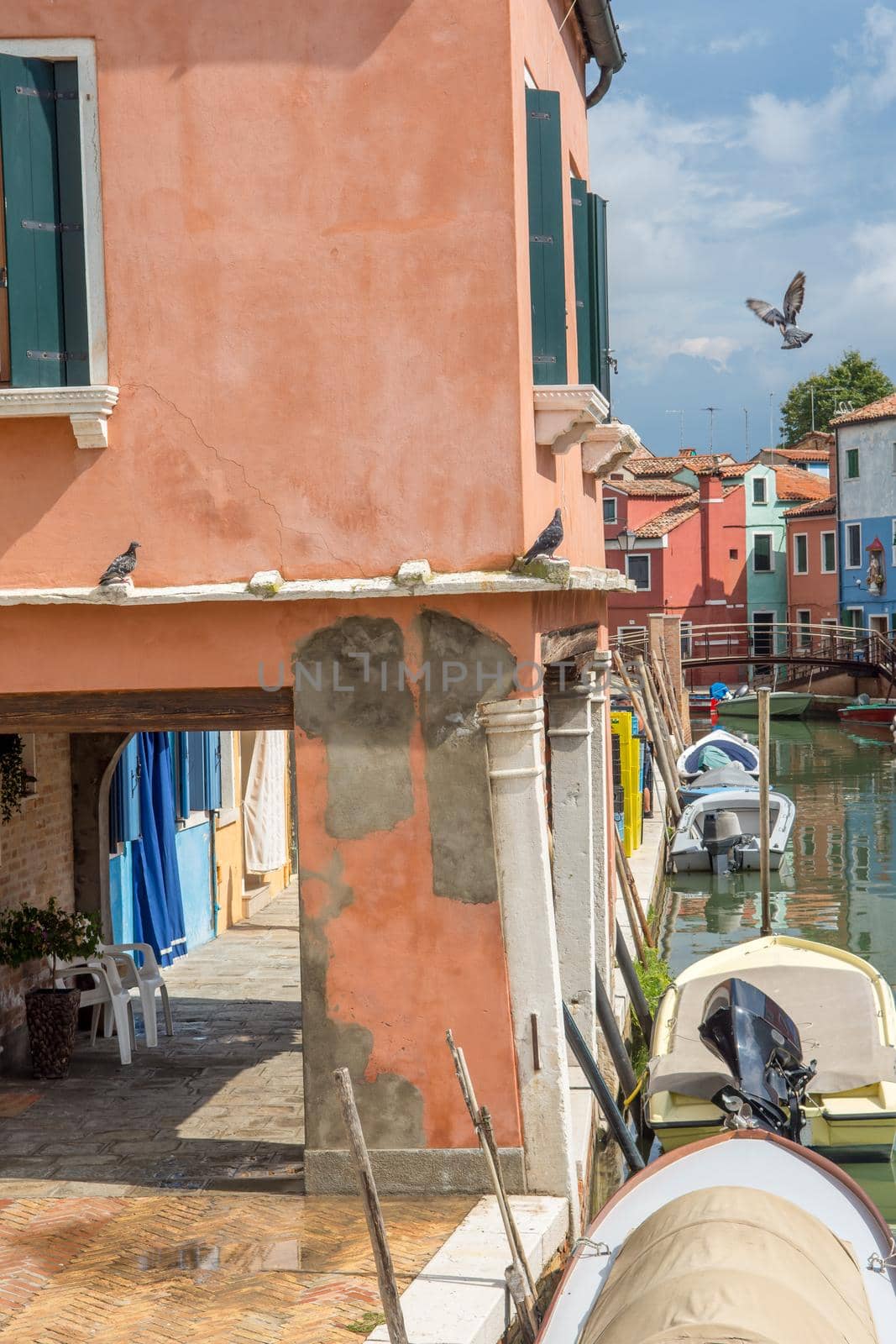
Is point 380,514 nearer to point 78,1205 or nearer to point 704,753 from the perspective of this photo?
point 78,1205

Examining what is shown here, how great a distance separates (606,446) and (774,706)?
36.2 meters

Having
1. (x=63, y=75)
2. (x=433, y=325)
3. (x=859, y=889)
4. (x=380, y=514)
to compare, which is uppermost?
(x=63, y=75)

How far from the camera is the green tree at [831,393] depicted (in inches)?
2436

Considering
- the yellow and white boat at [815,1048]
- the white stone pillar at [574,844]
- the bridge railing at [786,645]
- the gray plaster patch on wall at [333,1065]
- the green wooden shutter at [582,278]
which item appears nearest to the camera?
the gray plaster patch on wall at [333,1065]

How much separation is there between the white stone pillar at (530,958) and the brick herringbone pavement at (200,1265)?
0.46 meters

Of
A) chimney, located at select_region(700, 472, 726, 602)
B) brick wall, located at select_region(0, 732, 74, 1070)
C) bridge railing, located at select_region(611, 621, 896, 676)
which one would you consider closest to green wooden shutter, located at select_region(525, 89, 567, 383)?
brick wall, located at select_region(0, 732, 74, 1070)

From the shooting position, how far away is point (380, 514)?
7.17 metres

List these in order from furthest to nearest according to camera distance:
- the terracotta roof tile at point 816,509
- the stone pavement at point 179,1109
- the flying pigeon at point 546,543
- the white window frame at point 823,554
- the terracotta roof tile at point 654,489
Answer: the terracotta roof tile at point 654,489
the white window frame at point 823,554
the terracotta roof tile at point 816,509
the stone pavement at point 179,1109
the flying pigeon at point 546,543

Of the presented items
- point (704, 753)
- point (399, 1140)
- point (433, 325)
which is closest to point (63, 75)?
point (433, 325)

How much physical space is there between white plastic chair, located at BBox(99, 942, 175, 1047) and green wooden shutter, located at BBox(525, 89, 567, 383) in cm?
498

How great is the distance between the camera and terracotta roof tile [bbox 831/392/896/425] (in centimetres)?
4728

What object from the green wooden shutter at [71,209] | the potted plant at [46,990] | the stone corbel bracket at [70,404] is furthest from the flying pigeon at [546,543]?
the potted plant at [46,990]

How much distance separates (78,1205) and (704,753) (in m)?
22.3

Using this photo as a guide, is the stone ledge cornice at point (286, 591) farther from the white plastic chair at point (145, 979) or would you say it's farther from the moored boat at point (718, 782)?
the moored boat at point (718, 782)
